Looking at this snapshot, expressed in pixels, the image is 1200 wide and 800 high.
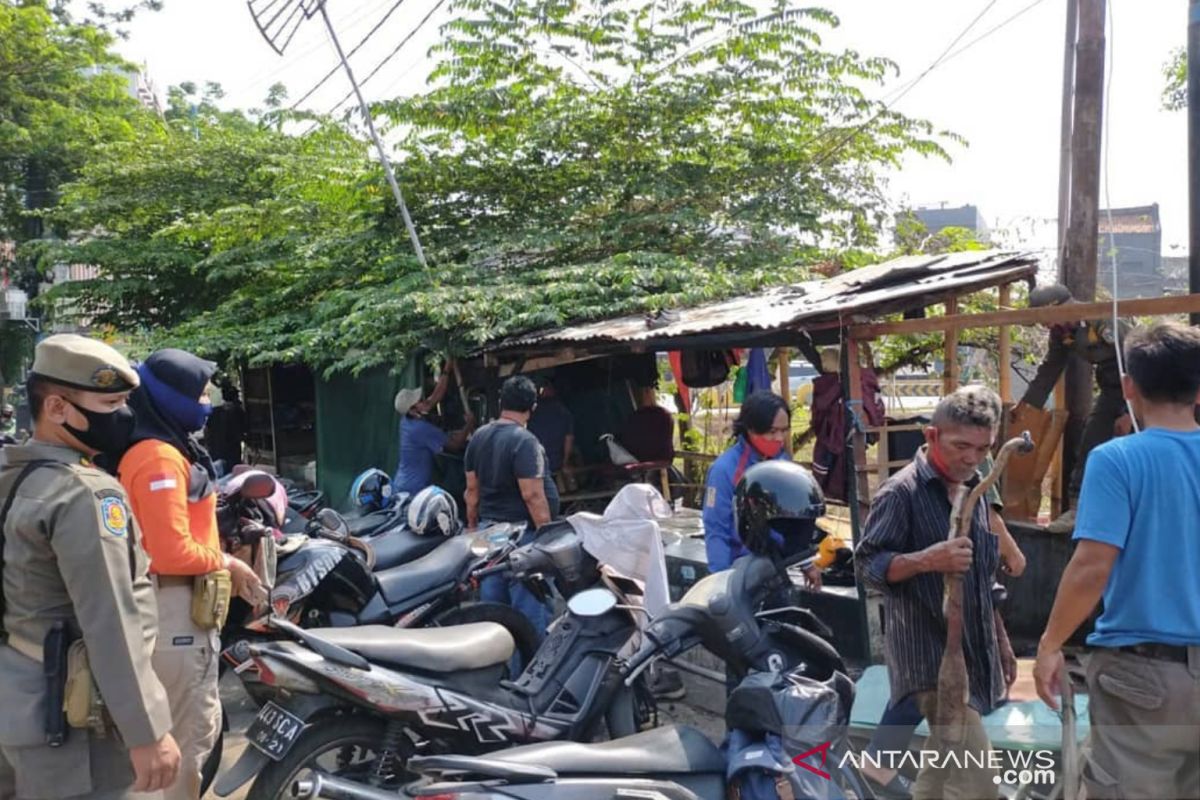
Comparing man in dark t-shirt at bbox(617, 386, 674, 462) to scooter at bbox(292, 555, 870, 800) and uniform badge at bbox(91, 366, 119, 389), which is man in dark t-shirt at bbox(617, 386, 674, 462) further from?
uniform badge at bbox(91, 366, 119, 389)

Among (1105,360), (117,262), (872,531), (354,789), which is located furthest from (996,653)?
(117,262)

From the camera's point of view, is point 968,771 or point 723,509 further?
point 723,509

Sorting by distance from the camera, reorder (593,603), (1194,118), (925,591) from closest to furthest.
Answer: (925,591)
(593,603)
(1194,118)

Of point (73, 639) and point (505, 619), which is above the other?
point (73, 639)

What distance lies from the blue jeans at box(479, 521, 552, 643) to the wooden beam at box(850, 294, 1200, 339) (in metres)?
2.28

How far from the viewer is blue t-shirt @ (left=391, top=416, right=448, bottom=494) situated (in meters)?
7.80

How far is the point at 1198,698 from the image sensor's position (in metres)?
2.46

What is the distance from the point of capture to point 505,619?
5.04 meters

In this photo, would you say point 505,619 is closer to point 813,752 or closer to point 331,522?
point 331,522

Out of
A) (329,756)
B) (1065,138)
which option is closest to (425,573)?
(329,756)

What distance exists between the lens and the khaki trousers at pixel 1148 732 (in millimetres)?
2445

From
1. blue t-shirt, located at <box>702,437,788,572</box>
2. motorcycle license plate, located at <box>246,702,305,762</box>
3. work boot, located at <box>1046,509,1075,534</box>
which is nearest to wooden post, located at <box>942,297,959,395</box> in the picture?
work boot, located at <box>1046,509,1075,534</box>

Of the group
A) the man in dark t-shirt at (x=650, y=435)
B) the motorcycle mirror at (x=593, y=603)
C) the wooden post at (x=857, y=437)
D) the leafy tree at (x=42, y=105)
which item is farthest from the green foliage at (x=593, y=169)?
the leafy tree at (x=42, y=105)

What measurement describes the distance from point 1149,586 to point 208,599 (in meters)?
2.73
